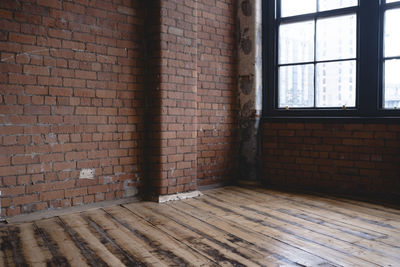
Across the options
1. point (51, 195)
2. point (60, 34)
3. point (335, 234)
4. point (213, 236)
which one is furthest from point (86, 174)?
point (335, 234)

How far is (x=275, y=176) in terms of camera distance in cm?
456

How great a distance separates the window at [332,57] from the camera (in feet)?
12.6

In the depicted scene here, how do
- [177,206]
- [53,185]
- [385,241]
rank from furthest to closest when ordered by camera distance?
1. [177,206]
2. [53,185]
3. [385,241]

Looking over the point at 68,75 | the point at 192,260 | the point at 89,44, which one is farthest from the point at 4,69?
the point at 192,260

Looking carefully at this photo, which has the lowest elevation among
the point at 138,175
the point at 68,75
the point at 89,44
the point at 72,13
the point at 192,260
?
the point at 192,260

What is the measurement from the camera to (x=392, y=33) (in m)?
3.81

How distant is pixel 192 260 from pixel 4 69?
209cm

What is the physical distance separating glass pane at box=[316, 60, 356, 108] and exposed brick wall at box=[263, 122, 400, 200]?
0.87 ft

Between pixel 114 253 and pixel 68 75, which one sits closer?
pixel 114 253

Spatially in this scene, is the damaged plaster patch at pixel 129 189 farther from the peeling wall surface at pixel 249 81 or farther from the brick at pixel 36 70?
the peeling wall surface at pixel 249 81

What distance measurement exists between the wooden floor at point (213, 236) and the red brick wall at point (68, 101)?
0.30 meters

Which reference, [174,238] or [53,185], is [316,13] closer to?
[174,238]

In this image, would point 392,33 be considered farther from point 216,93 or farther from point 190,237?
point 190,237

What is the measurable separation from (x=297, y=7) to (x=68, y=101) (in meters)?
2.87
